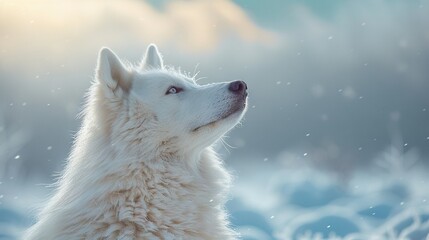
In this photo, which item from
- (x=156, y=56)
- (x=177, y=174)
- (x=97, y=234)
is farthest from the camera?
(x=156, y=56)

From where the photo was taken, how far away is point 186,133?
4.41 metres

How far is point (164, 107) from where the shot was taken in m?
4.48

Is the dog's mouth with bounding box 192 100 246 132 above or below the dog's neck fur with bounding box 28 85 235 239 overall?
above

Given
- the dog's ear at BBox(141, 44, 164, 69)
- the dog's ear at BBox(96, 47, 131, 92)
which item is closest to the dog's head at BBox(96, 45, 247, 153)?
the dog's ear at BBox(96, 47, 131, 92)

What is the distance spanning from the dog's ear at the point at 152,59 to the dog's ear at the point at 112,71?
0.55m

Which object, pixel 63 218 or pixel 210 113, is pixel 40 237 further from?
pixel 210 113

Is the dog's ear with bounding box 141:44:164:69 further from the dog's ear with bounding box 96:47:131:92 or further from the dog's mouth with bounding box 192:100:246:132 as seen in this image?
the dog's mouth with bounding box 192:100:246:132

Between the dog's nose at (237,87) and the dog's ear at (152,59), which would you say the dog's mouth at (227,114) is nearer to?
the dog's nose at (237,87)

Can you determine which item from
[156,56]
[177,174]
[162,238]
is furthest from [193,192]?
[156,56]

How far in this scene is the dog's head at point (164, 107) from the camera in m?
4.34

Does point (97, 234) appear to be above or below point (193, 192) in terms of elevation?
below

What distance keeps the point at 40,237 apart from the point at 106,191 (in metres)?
0.51

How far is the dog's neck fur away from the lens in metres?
3.89

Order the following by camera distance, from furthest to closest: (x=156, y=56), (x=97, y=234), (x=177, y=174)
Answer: (x=156, y=56) < (x=177, y=174) < (x=97, y=234)
